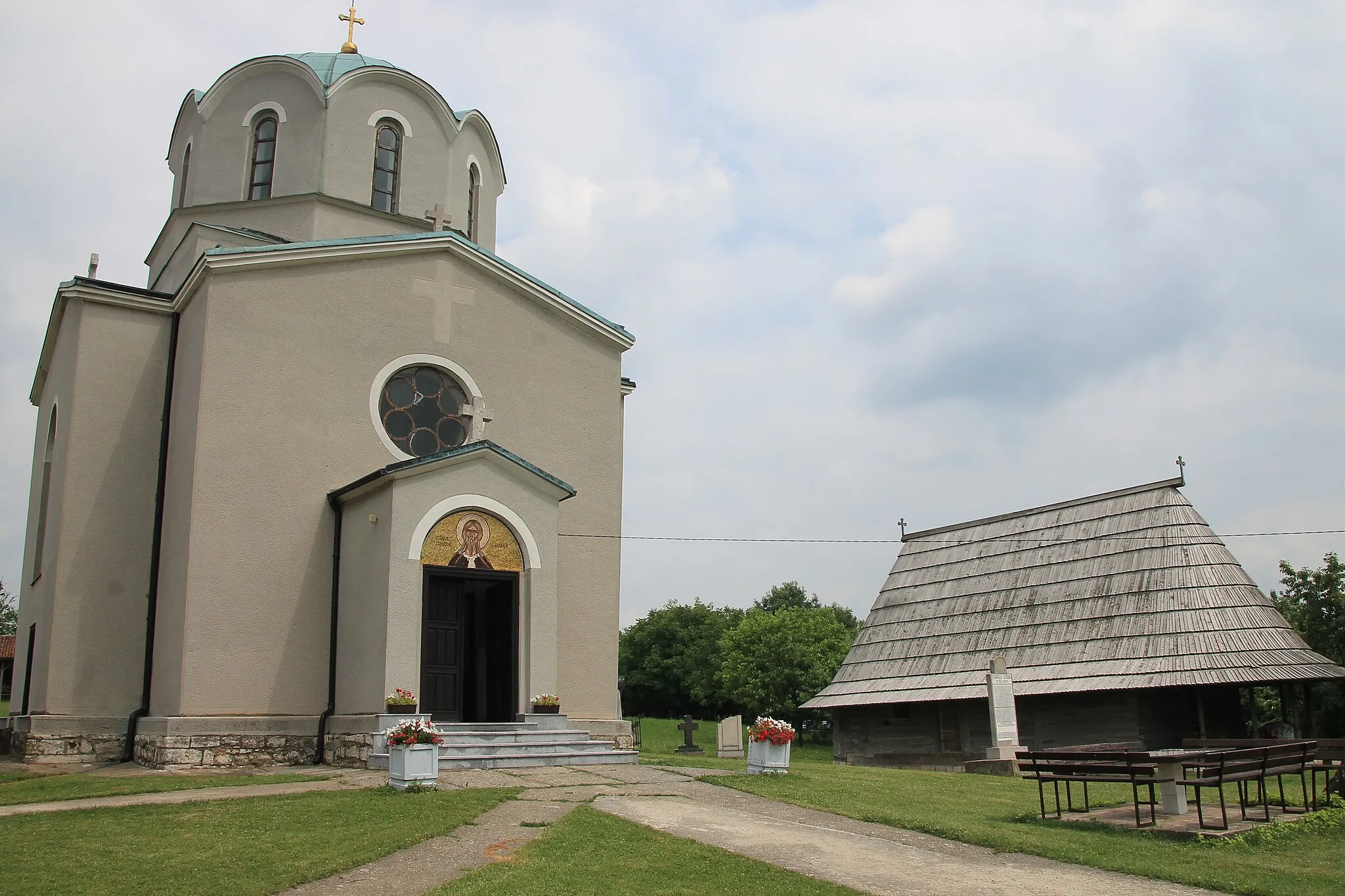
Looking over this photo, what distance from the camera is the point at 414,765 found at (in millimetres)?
11828

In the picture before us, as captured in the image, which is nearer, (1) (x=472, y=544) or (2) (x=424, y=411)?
(1) (x=472, y=544)

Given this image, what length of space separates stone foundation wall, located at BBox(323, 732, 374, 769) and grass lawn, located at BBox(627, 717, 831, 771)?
13.4 feet

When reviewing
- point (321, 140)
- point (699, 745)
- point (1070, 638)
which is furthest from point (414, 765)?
point (699, 745)

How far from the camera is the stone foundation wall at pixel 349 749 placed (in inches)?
595

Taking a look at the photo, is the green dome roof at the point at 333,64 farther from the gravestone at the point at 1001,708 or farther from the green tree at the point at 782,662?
the green tree at the point at 782,662

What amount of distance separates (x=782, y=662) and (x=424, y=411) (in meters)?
36.1

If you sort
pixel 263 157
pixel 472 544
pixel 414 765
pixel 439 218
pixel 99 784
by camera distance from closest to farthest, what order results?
pixel 414 765, pixel 99 784, pixel 472 544, pixel 439 218, pixel 263 157

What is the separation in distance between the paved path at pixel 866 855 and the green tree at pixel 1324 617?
2268cm

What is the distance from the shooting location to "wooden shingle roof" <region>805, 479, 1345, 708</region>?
22.0 metres

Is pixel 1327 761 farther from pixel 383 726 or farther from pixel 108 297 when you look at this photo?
pixel 108 297

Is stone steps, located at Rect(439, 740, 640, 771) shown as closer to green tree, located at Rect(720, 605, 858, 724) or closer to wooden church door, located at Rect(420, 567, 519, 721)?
wooden church door, located at Rect(420, 567, 519, 721)

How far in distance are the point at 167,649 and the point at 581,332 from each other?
9160mm

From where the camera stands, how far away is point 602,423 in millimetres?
20594

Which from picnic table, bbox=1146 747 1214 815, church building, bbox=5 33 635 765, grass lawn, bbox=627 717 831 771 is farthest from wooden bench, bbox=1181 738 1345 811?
church building, bbox=5 33 635 765
